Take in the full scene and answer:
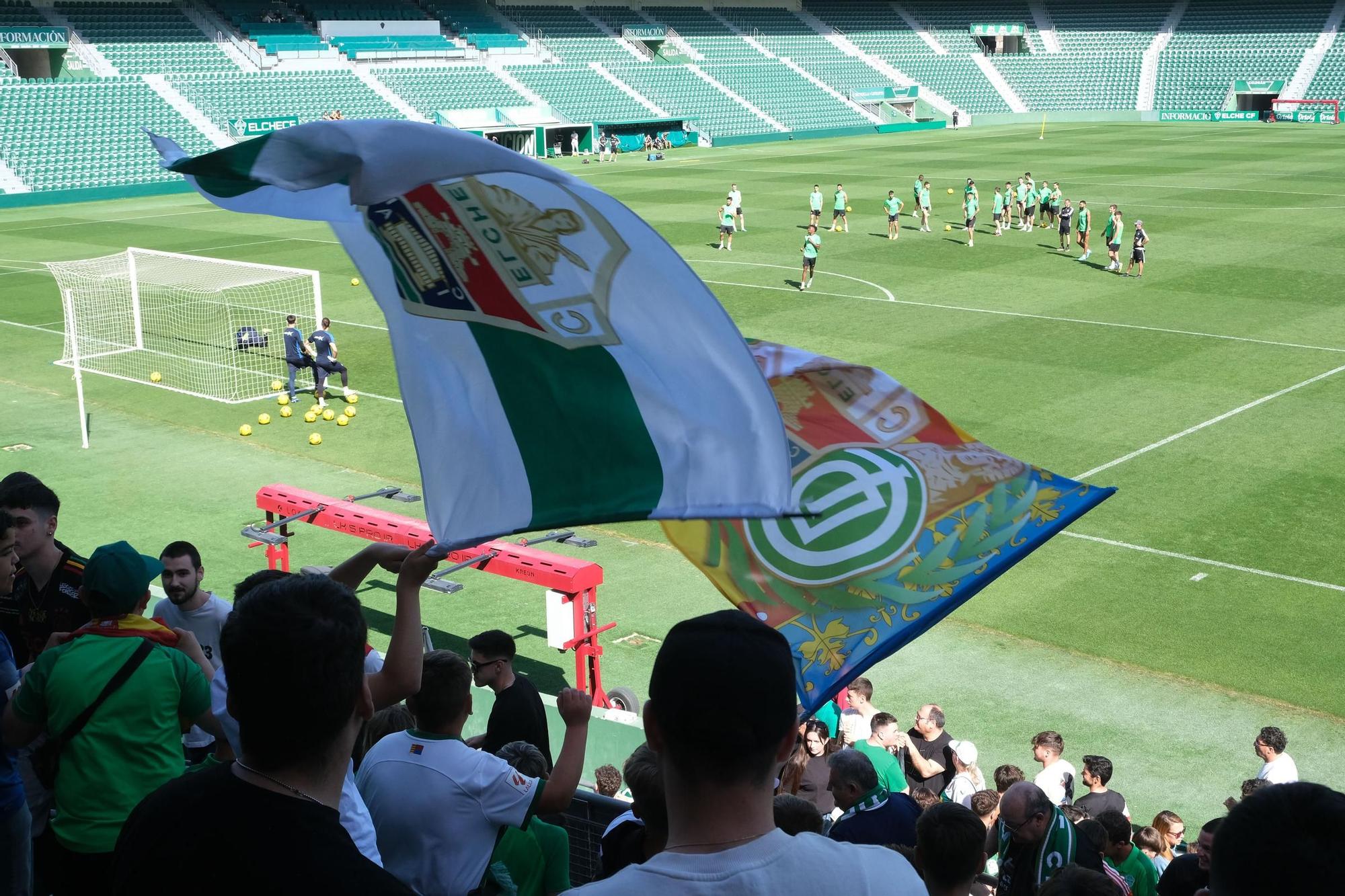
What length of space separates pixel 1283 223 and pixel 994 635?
26.5m

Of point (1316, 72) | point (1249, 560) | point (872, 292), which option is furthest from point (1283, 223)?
point (1316, 72)

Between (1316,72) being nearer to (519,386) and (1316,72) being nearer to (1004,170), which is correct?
(1004,170)

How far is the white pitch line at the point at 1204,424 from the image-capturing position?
52.2 ft

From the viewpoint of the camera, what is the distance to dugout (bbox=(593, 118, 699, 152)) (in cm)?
6247

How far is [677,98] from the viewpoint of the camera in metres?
67.9

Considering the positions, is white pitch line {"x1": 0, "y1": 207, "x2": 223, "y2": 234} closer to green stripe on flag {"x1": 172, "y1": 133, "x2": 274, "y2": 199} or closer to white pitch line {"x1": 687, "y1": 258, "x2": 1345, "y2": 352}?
white pitch line {"x1": 687, "y1": 258, "x2": 1345, "y2": 352}

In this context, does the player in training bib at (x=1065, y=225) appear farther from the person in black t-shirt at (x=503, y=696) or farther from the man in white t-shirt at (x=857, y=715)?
the person in black t-shirt at (x=503, y=696)

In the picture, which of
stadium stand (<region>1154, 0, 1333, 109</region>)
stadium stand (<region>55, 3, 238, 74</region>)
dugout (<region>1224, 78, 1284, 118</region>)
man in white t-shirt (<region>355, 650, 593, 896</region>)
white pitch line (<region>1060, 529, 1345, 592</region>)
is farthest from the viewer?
stadium stand (<region>1154, 0, 1333, 109</region>)

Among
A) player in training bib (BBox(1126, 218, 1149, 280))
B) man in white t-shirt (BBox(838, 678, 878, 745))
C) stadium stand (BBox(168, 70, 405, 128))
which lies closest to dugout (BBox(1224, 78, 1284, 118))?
stadium stand (BBox(168, 70, 405, 128))

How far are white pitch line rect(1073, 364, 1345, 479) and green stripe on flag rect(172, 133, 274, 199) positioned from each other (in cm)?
1296

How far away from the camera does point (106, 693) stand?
4422 mm

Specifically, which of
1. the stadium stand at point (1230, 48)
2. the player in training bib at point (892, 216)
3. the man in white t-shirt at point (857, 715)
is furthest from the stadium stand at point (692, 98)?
the man in white t-shirt at point (857, 715)

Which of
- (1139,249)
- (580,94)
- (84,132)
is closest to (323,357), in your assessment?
(1139,249)

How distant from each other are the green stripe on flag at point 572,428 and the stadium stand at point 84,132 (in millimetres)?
46203
